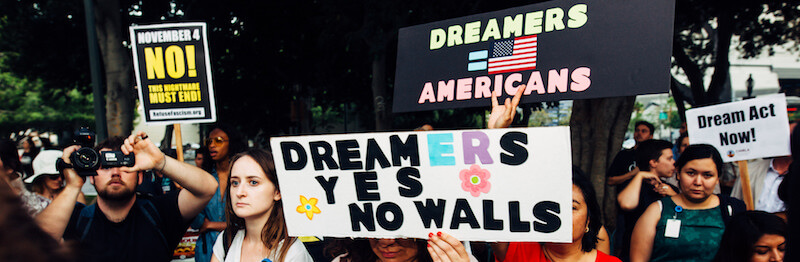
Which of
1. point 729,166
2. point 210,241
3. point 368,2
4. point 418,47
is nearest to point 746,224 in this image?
point 418,47

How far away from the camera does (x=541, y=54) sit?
9.56 feet

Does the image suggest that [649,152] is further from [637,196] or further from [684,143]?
[684,143]

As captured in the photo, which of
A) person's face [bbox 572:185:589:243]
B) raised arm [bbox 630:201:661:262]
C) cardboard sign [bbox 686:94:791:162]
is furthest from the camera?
cardboard sign [bbox 686:94:791:162]

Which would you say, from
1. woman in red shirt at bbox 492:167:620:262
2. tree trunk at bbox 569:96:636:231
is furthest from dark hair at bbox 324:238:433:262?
tree trunk at bbox 569:96:636:231

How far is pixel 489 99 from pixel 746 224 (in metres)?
1.43

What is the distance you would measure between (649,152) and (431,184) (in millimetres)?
2879

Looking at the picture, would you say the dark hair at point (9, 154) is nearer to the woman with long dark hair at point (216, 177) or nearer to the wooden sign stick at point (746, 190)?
the woman with long dark hair at point (216, 177)

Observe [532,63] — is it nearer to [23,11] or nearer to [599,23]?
[599,23]

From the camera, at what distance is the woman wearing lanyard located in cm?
300

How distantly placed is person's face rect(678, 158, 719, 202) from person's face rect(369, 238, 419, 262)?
1.74 metres

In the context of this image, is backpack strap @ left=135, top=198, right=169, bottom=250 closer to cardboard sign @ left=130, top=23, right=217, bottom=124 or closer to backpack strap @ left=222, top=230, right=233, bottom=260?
backpack strap @ left=222, top=230, right=233, bottom=260

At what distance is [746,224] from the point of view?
2684 mm

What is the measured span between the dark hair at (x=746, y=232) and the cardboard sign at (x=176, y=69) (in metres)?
3.53

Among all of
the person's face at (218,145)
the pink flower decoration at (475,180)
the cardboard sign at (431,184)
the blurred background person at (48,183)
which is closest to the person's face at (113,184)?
the cardboard sign at (431,184)
